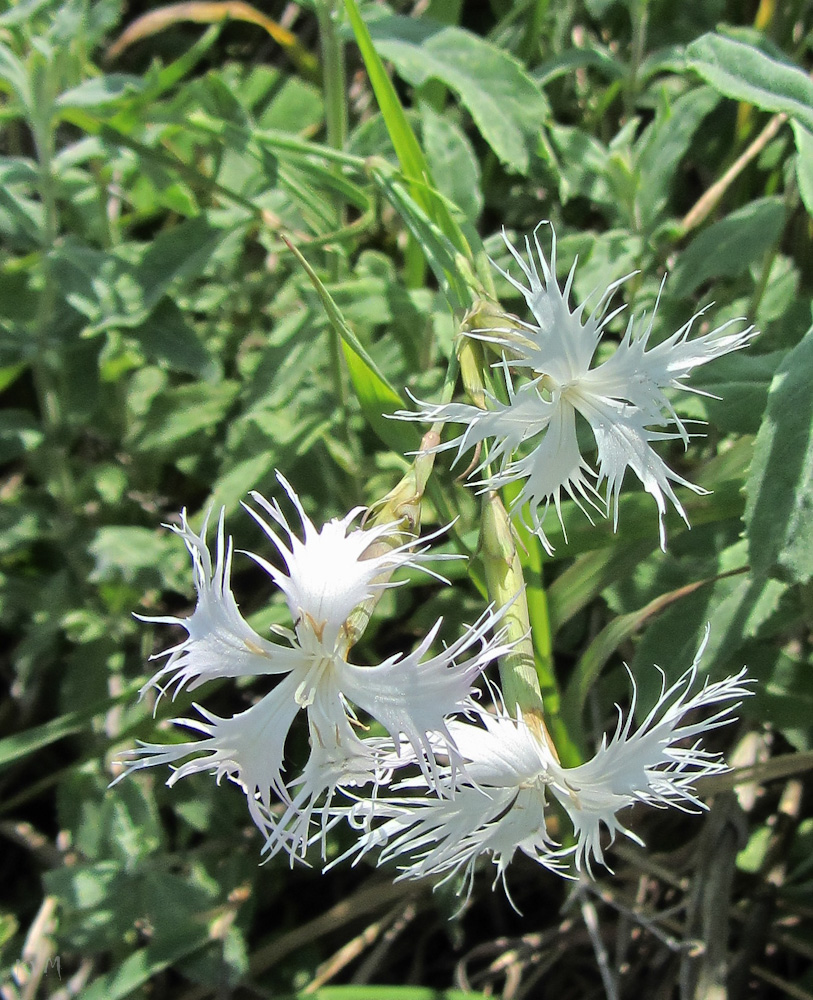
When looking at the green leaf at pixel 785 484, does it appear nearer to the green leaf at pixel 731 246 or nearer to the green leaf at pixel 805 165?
the green leaf at pixel 805 165

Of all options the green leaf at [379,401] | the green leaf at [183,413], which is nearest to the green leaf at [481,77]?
the green leaf at [379,401]

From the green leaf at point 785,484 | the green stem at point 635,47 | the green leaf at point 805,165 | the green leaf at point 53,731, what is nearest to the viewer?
the green leaf at point 785,484

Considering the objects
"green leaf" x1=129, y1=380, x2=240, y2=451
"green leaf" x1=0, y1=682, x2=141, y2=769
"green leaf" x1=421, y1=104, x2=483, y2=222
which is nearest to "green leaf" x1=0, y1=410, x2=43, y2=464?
"green leaf" x1=129, y1=380, x2=240, y2=451

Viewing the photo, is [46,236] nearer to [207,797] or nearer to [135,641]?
[135,641]

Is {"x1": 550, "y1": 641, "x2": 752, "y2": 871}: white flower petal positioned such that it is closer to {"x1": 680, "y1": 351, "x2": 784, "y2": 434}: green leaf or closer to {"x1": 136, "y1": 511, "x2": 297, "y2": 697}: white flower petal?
{"x1": 136, "y1": 511, "x2": 297, "y2": 697}: white flower petal

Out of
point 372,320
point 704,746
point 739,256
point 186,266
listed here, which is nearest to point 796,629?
point 704,746

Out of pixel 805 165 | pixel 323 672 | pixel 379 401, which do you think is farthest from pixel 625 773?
pixel 805 165

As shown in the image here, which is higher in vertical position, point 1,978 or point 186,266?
point 186,266
